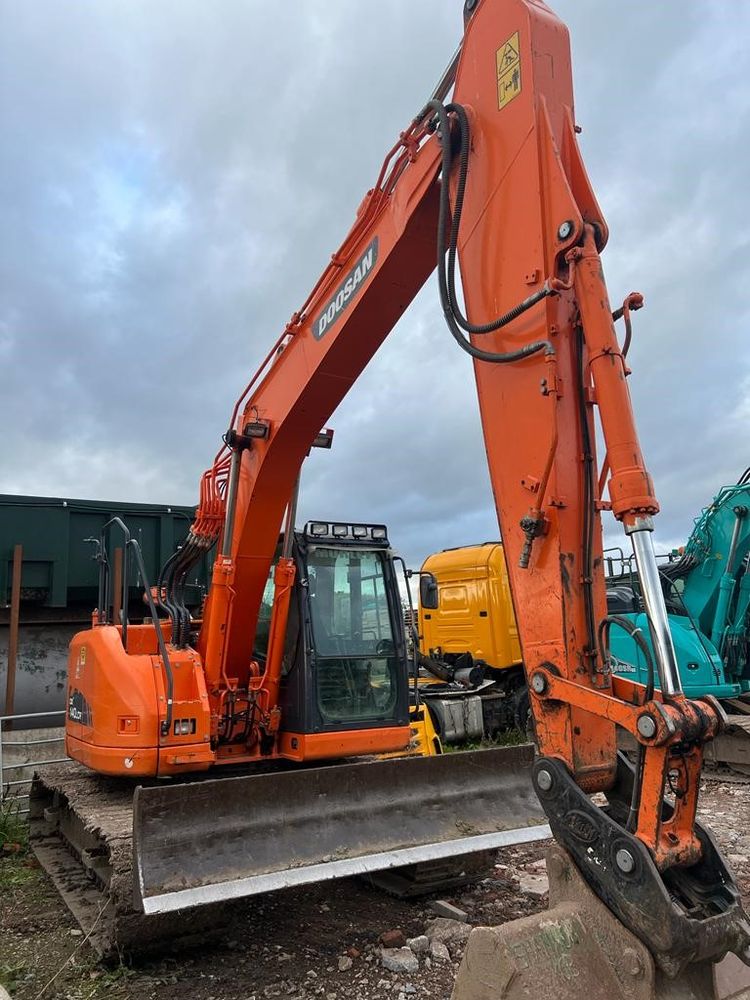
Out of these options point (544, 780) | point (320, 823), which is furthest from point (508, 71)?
point (320, 823)

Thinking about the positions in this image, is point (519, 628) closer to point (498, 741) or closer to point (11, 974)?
point (11, 974)

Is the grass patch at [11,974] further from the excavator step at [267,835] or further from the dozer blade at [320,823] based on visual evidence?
the dozer blade at [320,823]

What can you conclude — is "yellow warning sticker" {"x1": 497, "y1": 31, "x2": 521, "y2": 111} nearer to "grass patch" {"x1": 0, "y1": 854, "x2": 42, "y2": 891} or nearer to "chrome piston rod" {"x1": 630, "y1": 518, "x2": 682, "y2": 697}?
"chrome piston rod" {"x1": 630, "y1": 518, "x2": 682, "y2": 697}

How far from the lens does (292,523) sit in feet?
17.2

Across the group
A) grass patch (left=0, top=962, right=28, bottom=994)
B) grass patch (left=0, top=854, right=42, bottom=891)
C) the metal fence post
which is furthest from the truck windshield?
the metal fence post

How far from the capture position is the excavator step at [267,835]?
379 cm

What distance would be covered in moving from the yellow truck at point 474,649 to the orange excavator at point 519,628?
506 cm

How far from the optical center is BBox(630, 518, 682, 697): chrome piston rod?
2.34 metres

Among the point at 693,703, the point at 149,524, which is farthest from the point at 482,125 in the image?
the point at 149,524

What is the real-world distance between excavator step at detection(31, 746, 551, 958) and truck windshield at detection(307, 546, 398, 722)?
668 millimetres

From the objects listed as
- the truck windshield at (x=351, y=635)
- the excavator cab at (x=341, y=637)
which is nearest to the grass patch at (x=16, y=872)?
the excavator cab at (x=341, y=637)

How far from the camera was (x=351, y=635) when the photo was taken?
17.5 ft

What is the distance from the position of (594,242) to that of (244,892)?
132 inches

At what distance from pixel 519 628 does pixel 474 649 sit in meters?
8.68
